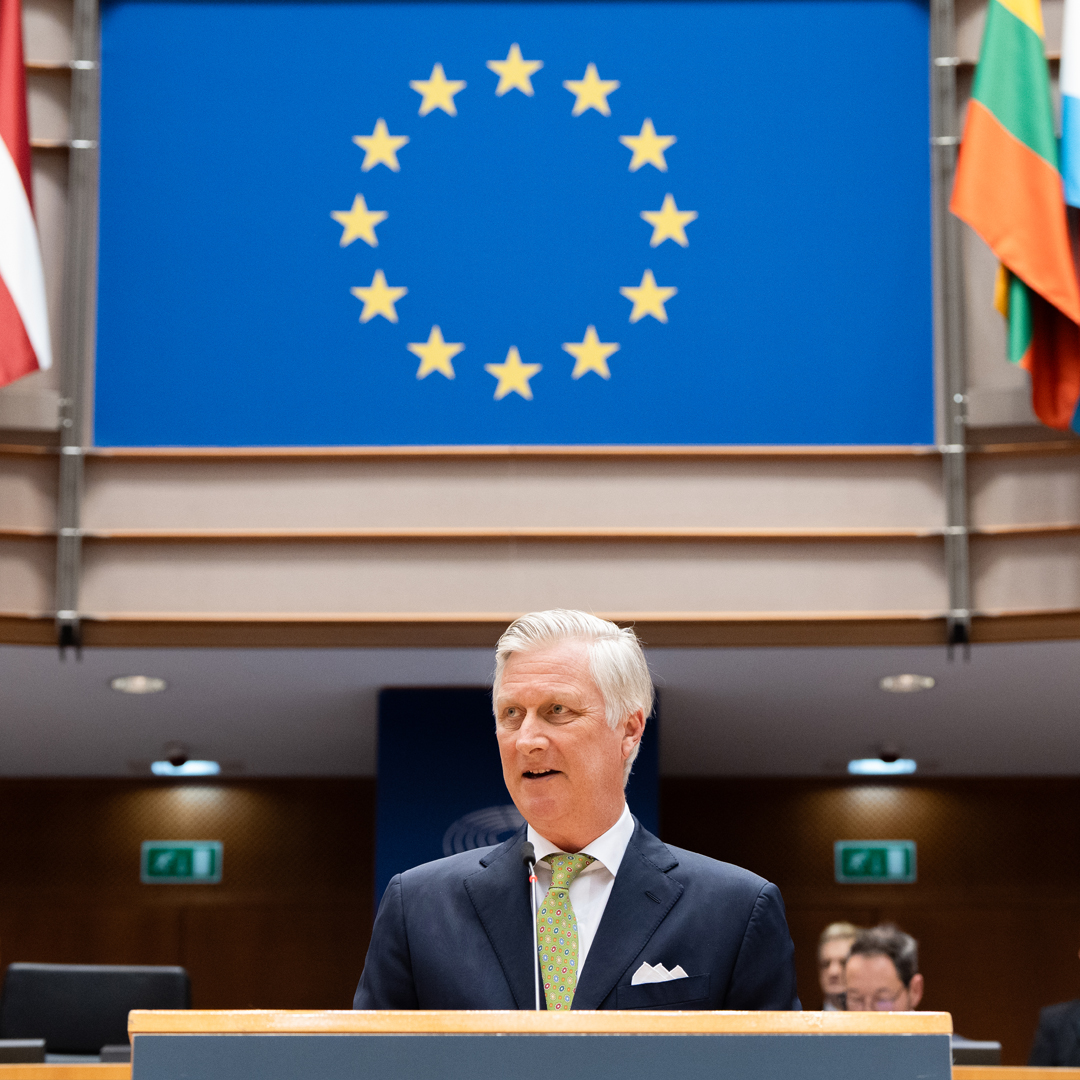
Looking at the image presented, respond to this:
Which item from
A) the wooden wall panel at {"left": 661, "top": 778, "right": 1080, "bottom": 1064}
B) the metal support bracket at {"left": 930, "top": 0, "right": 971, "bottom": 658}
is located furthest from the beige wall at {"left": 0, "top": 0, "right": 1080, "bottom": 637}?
the wooden wall panel at {"left": 661, "top": 778, "right": 1080, "bottom": 1064}

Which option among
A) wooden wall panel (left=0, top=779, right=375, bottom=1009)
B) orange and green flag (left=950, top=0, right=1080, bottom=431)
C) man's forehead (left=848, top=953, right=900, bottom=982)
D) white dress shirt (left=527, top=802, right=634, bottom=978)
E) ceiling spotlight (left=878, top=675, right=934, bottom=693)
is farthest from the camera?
wooden wall panel (left=0, top=779, right=375, bottom=1009)

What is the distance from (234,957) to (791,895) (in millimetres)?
3425

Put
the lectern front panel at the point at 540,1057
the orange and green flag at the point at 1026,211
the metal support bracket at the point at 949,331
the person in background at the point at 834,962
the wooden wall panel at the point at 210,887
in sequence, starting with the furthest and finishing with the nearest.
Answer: the wooden wall panel at the point at 210,887 → the person in background at the point at 834,962 → the metal support bracket at the point at 949,331 → the orange and green flag at the point at 1026,211 → the lectern front panel at the point at 540,1057

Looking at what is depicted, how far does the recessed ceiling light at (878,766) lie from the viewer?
9649mm

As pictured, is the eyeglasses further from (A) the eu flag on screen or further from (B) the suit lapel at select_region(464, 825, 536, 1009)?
(B) the suit lapel at select_region(464, 825, 536, 1009)

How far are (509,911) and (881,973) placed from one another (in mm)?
4006

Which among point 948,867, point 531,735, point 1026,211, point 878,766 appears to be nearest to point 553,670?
point 531,735

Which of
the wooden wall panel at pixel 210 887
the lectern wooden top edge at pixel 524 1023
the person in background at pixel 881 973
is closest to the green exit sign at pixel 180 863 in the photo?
the wooden wall panel at pixel 210 887

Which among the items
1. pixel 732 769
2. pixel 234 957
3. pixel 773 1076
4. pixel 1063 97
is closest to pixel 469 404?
pixel 1063 97

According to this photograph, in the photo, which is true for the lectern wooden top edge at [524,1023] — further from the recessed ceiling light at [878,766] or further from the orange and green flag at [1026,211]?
the recessed ceiling light at [878,766]

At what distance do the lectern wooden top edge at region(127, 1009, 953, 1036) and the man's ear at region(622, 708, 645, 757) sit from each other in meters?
0.77

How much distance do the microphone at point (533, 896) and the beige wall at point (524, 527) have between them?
4253mm

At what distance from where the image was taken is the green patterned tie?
7.63 feet

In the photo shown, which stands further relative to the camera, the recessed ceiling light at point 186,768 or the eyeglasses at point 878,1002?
the recessed ceiling light at point 186,768
